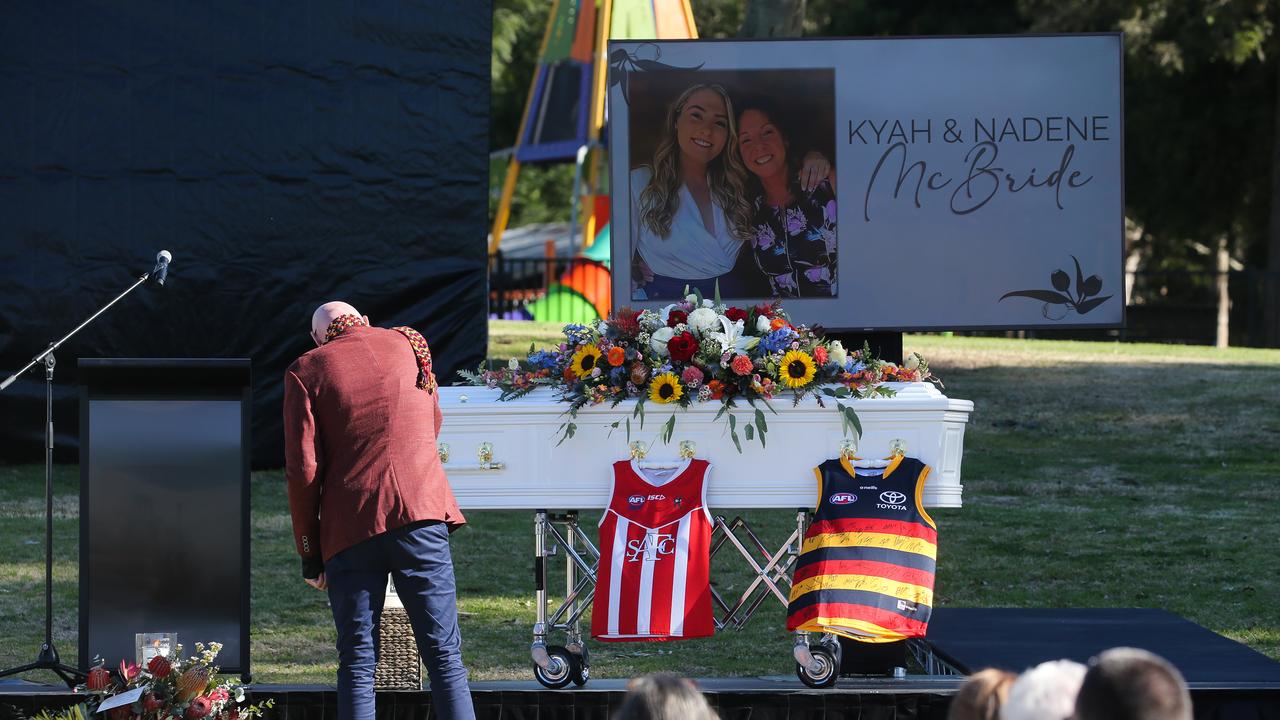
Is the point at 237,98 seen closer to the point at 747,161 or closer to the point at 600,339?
the point at 747,161

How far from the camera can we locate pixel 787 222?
9.57 metres

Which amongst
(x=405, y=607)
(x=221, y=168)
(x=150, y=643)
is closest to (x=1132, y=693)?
(x=405, y=607)

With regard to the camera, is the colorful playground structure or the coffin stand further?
the colorful playground structure

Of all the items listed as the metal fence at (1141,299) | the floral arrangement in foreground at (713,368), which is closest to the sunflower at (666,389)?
the floral arrangement in foreground at (713,368)

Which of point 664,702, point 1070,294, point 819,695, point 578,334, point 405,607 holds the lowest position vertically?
point 819,695

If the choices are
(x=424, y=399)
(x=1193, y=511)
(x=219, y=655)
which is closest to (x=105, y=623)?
(x=219, y=655)

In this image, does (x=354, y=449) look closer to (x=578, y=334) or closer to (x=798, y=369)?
(x=578, y=334)

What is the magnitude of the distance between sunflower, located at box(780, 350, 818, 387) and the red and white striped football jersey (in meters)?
0.45

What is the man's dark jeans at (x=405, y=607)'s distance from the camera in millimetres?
4988

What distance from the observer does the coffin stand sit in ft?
19.3

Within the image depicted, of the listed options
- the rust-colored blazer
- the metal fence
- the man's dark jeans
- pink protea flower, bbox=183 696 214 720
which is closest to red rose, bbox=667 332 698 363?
the rust-colored blazer

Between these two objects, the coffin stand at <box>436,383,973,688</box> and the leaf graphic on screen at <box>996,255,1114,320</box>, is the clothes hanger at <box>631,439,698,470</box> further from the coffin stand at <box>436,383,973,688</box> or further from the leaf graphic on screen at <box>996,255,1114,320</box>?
the leaf graphic on screen at <box>996,255,1114,320</box>

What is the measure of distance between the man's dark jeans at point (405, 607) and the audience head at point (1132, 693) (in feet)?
9.31

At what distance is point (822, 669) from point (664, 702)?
3055 mm
